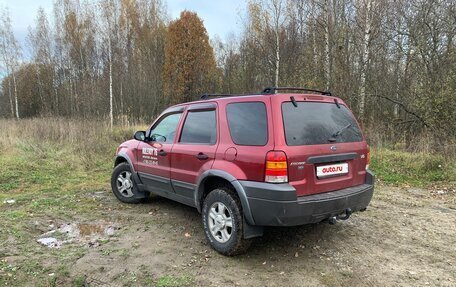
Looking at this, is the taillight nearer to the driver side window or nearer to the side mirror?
the driver side window

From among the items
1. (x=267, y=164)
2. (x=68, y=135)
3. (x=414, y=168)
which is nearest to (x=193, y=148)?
(x=267, y=164)

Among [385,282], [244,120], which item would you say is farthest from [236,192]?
[385,282]

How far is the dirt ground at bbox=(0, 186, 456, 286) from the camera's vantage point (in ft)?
10.8

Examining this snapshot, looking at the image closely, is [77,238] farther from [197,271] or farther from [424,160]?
[424,160]

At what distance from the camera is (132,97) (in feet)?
85.2

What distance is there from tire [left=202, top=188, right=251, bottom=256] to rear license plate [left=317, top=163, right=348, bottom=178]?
0.92m

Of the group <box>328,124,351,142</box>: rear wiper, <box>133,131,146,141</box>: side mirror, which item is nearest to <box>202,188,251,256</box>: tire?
<box>328,124,351,142</box>: rear wiper

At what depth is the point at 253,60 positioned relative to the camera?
83.1 ft

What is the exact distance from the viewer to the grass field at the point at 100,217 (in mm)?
3396

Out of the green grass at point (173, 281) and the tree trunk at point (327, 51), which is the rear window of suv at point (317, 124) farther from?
the tree trunk at point (327, 51)

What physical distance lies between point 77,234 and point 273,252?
2626mm

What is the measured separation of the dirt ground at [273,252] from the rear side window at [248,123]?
1.32m

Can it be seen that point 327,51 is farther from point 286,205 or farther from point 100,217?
point 286,205

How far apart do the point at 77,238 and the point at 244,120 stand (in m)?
2.70
